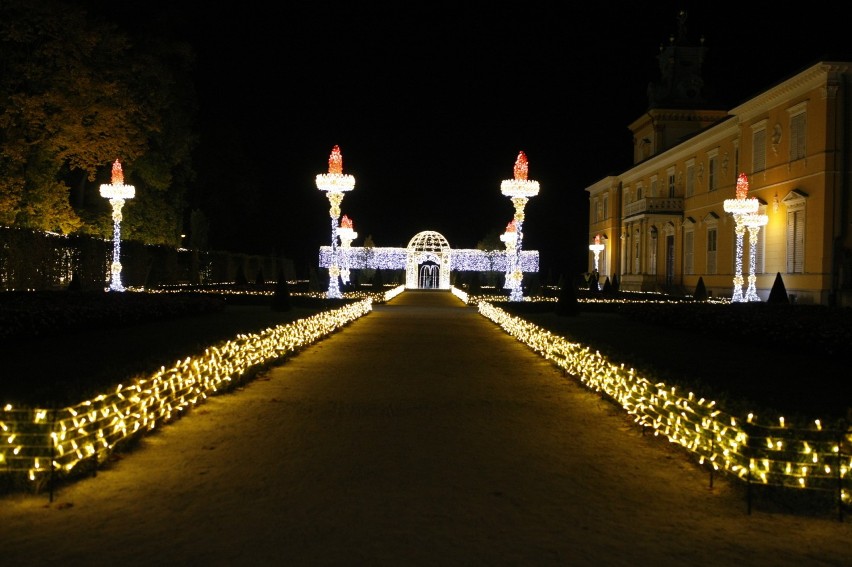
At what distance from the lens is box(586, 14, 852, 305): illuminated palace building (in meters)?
28.6

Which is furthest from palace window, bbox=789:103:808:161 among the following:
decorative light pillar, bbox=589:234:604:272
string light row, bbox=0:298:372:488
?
decorative light pillar, bbox=589:234:604:272

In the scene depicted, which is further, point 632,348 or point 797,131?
point 797,131

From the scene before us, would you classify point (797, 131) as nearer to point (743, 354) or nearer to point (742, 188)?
point (742, 188)

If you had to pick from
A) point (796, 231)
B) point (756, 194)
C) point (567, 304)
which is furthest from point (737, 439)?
point (756, 194)

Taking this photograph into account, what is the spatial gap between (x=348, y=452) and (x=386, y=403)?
2.74m

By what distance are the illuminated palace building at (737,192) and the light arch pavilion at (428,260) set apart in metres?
7.72

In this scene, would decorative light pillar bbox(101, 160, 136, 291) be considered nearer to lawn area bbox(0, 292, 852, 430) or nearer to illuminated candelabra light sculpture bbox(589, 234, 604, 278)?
lawn area bbox(0, 292, 852, 430)

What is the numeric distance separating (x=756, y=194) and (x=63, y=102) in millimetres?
27479

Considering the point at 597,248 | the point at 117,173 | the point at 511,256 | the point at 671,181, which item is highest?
the point at 671,181

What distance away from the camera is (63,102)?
28844 mm

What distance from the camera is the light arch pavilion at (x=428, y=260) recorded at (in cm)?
5916

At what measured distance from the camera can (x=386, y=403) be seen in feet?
33.8

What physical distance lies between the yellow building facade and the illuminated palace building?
1.9 inches

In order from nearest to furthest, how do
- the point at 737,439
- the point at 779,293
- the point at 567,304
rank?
the point at 737,439 → the point at 567,304 → the point at 779,293
